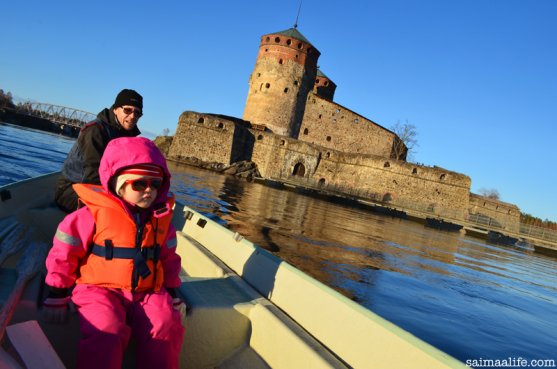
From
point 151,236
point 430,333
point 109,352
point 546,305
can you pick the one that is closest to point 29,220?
point 151,236

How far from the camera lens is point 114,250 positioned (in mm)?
1734

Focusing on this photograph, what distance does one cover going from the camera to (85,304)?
1649 millimetres

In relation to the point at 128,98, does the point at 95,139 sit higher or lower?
lower

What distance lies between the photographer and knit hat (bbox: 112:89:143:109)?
9.05 ft

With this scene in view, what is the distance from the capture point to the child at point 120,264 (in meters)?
1.64

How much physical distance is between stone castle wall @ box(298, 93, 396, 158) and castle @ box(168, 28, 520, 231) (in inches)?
3.4

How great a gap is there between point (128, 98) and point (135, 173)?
46.1 inches

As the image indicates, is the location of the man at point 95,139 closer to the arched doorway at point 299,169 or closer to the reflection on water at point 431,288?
the reflection on water at point 431,288

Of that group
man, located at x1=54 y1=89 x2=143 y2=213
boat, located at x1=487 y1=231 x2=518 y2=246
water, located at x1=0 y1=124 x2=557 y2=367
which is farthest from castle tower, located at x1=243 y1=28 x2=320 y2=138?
man, located at x1=54 y1=89 x2=143 y2=213

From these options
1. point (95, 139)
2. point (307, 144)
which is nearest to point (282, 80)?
point (307, 144)

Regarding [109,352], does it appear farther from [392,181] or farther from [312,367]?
[392,181]

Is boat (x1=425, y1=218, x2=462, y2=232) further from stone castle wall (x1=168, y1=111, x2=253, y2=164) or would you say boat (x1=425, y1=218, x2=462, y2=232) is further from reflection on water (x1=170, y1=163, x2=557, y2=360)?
stone castle wall (x1=168, y1=111, x2=253, y2=164)

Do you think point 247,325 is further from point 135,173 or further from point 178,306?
point 135,173

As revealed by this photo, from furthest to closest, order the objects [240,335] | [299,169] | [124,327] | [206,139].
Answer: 1. [206,139]
2. [299,169]
3. [240,335]
4. [124,327]
